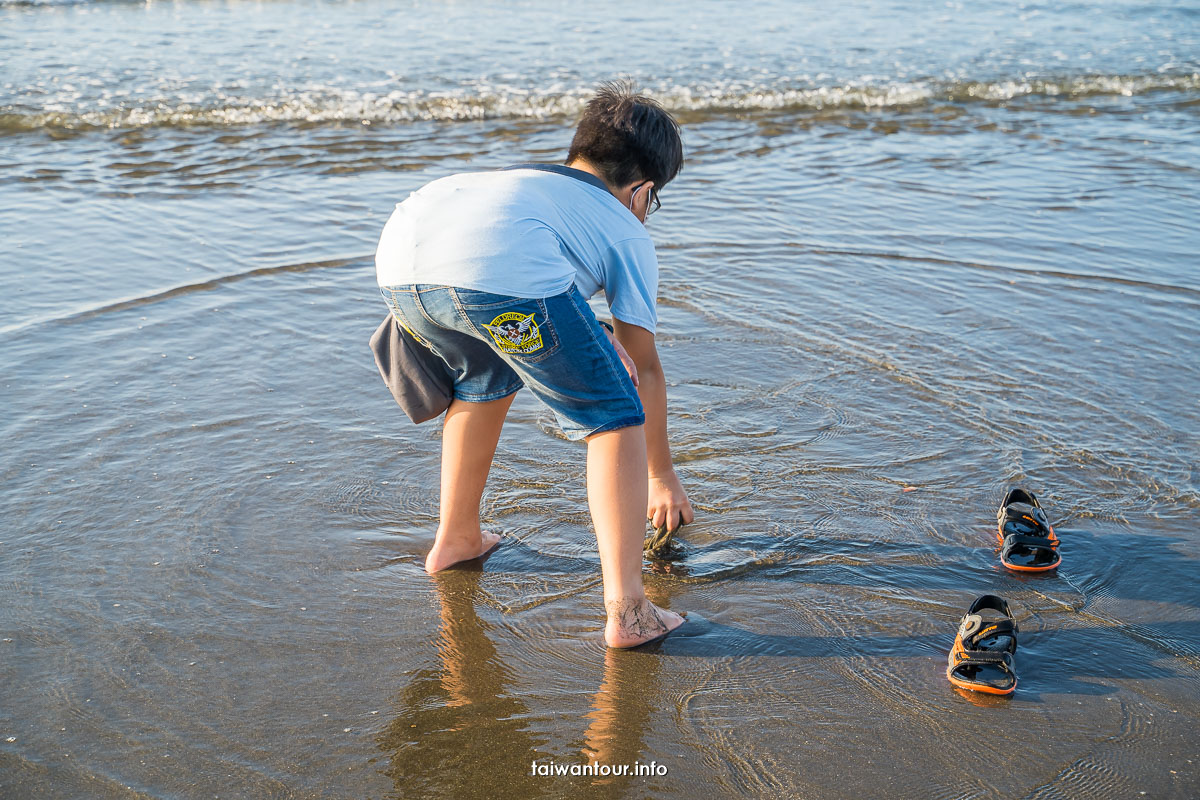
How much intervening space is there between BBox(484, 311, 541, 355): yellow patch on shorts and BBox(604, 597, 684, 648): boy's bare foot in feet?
2.44

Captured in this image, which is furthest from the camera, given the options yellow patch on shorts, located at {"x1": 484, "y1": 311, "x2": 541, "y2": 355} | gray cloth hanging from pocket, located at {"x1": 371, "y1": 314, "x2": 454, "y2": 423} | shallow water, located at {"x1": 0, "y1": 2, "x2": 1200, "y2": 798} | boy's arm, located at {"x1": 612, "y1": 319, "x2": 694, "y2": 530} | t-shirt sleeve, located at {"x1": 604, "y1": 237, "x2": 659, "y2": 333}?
gray cloth hanging from pocket, located at {"x1": 371, "y1": 314, "x2": 454, "y2": 423}

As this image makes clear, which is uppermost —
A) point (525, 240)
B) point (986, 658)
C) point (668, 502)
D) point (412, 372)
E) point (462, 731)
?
point (525, 240)

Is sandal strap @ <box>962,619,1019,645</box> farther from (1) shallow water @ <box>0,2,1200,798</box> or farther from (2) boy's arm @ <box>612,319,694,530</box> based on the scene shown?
(2) boy's arm @ <box>612,319,694,530</box>

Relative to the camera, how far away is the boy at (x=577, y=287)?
8.53 ft

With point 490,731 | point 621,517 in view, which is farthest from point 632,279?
point 490,731

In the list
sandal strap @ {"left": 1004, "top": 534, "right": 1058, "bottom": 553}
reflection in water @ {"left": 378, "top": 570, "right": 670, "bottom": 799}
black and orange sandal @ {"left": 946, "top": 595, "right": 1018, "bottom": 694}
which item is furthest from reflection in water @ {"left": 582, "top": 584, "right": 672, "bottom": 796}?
sandal strap @ {"left": 1004, "top": 534, "right": 1058, "bottom": 553}

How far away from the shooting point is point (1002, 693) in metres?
2.64

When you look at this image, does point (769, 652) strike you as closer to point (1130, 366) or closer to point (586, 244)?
point (586, 244)

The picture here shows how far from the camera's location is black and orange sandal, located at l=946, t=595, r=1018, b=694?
2643mm

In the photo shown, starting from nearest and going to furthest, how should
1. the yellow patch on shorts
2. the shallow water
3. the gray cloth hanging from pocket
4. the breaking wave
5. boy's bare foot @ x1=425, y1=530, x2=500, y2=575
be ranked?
the shallow water
the yellow patch on shorts
the gray cloth hanging from pocket
boy's bare foot @ x1=425, y1=530, x2=500, y2=575
the breaking wave

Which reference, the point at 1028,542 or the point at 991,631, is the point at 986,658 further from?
the point at 1028,542

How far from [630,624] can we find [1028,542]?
1.30 meters

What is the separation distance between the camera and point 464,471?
3.19 meters

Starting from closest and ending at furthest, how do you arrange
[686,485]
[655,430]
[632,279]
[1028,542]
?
[632,279], [655,430], [1028,542], [686,485]
